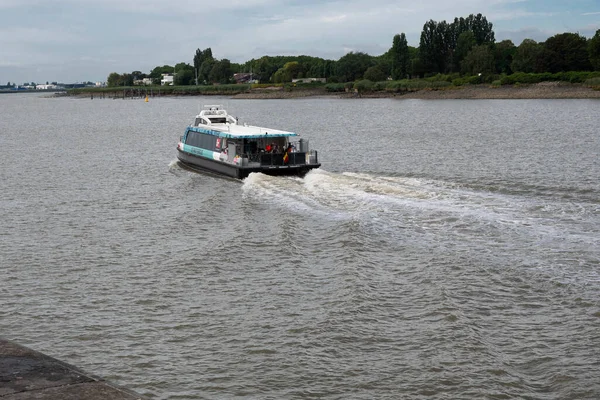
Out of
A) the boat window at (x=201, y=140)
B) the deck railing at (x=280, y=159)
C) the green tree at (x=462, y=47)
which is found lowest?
the deck railing at (x=280, y=159)

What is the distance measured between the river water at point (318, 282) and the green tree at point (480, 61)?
452ft

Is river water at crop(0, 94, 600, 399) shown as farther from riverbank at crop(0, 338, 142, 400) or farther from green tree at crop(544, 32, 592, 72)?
green tree at crop(544, 32, 592, 72)

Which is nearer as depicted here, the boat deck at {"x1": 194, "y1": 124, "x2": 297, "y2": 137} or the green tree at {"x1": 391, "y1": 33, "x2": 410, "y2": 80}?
the boat deck at {"x1": 194, "y1": 124, "x2": 297, "y2": 137}

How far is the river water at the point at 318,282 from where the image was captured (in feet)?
49.5

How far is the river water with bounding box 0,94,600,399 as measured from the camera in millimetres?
15094

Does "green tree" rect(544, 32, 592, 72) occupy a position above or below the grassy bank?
above

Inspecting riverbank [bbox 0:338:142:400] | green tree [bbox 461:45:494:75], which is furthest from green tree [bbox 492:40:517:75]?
riverbank [bbox 0:338:142:400]

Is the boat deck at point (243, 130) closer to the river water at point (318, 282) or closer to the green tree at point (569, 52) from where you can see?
the river water at point (318, 282)

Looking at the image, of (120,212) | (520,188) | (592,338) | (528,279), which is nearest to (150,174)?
(120,212)

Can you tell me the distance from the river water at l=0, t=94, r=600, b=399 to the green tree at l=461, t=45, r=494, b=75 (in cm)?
13776

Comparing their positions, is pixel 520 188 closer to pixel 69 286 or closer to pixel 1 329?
pixel 69 286

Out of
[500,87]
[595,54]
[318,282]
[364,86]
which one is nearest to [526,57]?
[500,87]

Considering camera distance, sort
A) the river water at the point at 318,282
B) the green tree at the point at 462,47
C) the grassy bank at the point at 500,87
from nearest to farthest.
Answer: the river water at the point at 318,282 → the grassy bank at the point at 500,87 → the green tree at the point at 462,47

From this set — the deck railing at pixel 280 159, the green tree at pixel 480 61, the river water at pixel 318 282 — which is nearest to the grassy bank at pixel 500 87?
the green tree at pixel 480 61
